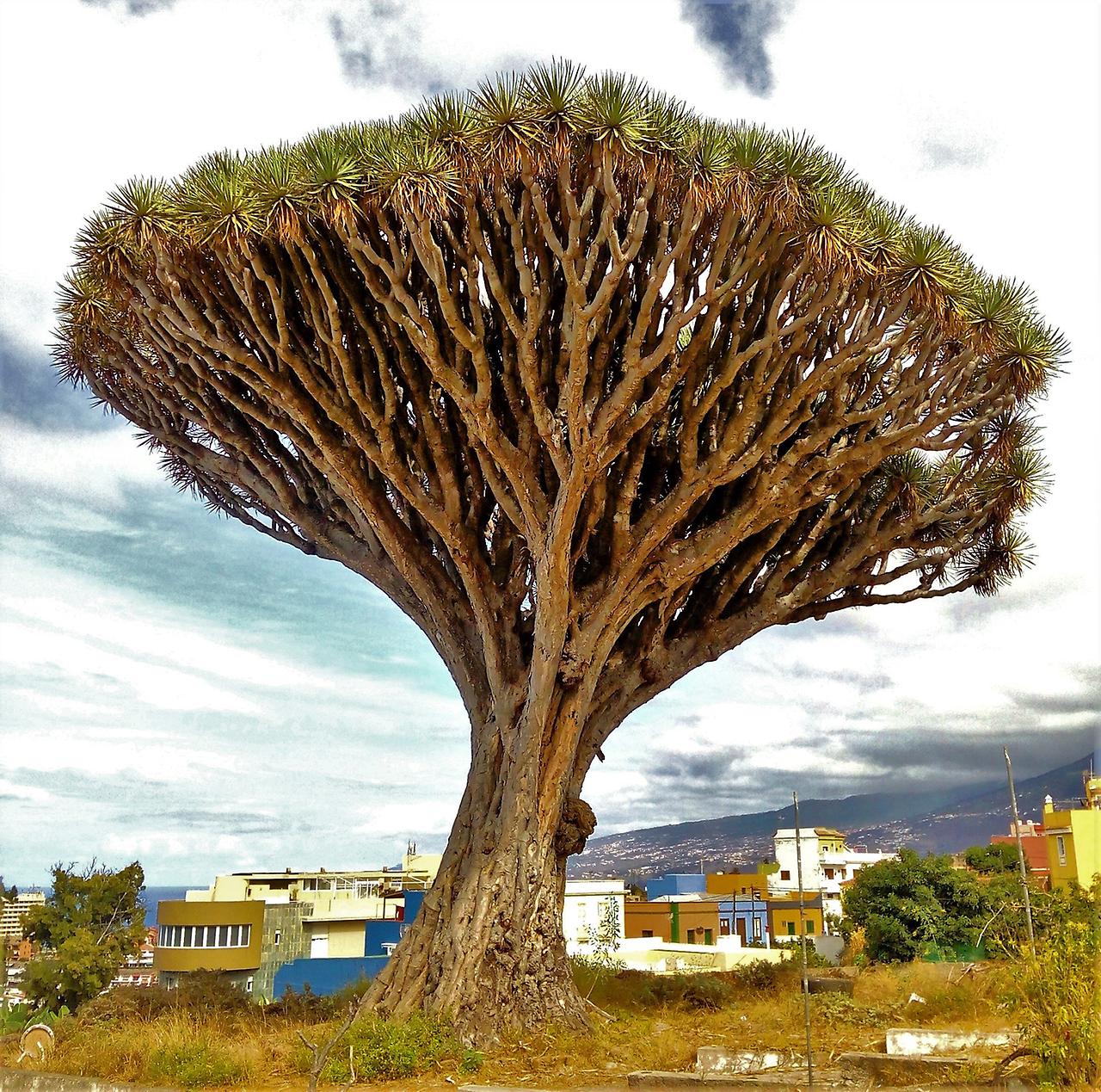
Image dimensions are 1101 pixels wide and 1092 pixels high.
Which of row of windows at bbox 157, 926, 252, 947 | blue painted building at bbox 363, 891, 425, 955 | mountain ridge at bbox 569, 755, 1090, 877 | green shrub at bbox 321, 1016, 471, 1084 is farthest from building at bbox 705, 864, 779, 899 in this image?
green shrub at bbox 321, 1016, 471, 1084

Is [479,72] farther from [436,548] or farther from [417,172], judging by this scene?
[436,548]

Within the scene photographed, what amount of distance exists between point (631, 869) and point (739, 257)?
52.0 m

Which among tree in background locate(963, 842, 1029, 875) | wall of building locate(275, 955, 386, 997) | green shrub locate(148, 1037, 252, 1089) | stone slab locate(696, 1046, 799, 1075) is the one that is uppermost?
tree in background locate(963, 842, 1029, 875)

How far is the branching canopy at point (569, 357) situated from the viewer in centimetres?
783

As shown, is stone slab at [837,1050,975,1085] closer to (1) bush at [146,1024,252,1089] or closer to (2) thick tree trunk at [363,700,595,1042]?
(2) thick tree trunk at [363,700,595,1042]

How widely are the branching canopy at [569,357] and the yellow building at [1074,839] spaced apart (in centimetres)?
738

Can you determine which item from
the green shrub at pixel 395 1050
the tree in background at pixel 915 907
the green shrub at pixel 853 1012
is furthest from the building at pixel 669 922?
the green shrub at pixel 395 1050

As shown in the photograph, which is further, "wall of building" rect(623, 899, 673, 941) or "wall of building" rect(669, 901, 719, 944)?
"wall of building" rect(623, 899, 673, 941)

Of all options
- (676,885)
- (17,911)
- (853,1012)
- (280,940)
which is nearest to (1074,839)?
(853,1012)

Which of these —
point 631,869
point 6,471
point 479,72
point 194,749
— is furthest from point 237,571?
point 479,72

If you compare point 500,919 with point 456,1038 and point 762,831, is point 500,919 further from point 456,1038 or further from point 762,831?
point 762,831

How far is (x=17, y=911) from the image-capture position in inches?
442

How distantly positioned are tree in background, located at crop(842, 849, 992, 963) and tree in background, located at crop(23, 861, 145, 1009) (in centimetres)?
1151

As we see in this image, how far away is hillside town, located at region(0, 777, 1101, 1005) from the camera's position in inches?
713
